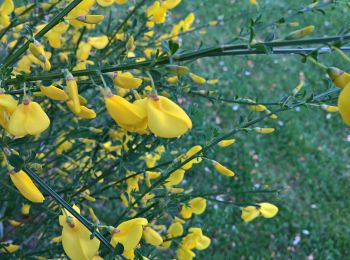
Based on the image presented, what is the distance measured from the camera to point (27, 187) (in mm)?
1062

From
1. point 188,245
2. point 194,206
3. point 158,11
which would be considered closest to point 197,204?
point 194,206

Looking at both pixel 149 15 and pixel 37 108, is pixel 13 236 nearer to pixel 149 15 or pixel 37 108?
pixel 149 15

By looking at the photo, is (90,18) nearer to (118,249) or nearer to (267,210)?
(118,249)

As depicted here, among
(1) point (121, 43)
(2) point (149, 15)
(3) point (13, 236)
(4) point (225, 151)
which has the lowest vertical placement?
(4) point (225, 151)

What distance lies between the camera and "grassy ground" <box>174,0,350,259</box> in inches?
134

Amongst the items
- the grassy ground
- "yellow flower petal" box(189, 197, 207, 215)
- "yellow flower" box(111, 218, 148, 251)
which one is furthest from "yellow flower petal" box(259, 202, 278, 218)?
"yellow flower" box(111, 218, 148, 251)

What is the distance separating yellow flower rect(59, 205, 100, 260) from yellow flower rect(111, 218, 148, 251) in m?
0.05

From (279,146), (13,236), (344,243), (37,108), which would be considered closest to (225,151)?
(279,146)

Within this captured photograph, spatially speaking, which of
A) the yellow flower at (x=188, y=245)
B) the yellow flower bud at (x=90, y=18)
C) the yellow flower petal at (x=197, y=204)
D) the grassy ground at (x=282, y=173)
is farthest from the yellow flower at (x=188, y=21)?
the yellow flower bud at (x=90, y=18)

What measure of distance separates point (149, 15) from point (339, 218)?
2421 millimetres

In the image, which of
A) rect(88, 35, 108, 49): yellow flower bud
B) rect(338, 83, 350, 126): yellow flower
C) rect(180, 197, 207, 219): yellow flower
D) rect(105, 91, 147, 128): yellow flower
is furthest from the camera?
rect(88, 35, 108, 49): yellow flower bud

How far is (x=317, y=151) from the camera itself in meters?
4.32

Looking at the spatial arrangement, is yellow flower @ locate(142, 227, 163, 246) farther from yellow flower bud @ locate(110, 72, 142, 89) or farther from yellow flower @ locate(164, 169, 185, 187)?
yellow flower bud @ locate(110, 72, 142, 89)

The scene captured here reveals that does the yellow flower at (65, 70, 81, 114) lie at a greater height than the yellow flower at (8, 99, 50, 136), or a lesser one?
greater
